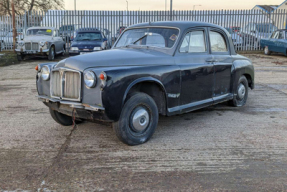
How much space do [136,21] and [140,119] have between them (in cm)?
1841

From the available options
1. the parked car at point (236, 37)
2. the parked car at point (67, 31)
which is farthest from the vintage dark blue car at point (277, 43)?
the parked car at point (67, 31)

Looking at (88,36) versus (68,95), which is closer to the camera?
(68,95)

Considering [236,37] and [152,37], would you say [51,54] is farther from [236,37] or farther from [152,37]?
[236,37]

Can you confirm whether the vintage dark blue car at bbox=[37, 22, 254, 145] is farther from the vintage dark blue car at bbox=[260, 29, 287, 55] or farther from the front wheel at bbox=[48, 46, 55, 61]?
the vintage dark blue car at bbox=[260, 29, 287, 55]

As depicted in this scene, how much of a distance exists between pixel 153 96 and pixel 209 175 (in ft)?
5.26

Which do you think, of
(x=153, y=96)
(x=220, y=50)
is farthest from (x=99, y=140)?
(x=220, y=50)

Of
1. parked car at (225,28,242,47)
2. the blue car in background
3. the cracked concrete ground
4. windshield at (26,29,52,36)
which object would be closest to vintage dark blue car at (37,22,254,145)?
the cracked concrete ground

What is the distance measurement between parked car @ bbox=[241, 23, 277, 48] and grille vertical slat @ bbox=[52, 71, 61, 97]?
19.5 m

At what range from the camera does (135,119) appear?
4.16 meters

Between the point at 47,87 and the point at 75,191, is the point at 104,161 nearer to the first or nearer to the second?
the point at 75,191

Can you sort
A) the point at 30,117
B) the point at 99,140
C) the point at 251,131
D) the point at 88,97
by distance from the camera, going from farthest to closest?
1. the point at 30,117
2. the point at 251,131
3. the point at 99,140
4. the point at 88,97

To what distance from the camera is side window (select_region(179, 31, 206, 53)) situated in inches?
198

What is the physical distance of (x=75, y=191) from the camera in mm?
3041

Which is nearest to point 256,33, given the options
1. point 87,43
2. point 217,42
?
point 87,43
